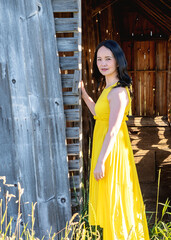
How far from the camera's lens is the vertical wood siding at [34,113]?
8.43 feet

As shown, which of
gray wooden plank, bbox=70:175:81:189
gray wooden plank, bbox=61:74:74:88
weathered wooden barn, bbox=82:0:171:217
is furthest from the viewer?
weathered wooden barn, bbox=82:0:171:217

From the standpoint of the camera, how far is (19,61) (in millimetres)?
2604

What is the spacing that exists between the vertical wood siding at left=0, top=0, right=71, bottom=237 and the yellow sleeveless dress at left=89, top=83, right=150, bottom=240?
0.38 m

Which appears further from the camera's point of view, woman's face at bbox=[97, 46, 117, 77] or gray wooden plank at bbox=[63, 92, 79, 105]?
gray wooden plank at bbox=[63, 92, 79, 105]

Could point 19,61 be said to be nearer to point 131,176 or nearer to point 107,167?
point 107,167

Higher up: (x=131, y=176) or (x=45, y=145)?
(x=45, y=145)

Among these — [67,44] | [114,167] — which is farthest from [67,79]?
[114,167]

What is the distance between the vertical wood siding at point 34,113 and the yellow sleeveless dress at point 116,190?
377 millimetres

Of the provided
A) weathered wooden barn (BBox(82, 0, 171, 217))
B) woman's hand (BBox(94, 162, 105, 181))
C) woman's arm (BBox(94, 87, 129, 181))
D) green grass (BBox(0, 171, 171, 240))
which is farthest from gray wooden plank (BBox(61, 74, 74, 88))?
weathered wooden barn (BBox(82, 0, 171, 217))

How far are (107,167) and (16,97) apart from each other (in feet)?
3.08

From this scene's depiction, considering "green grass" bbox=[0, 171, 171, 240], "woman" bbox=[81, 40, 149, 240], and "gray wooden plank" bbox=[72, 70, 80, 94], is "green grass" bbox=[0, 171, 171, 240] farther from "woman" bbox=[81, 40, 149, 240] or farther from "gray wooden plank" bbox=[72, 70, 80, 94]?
"gray wooden plank" bbox=[72, 70, 80, 94]

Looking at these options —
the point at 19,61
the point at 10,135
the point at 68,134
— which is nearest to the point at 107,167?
the point at 68,134

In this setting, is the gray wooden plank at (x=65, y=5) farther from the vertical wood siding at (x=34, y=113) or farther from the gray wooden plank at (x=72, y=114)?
the gray wooden plank at (x=72, y=114)

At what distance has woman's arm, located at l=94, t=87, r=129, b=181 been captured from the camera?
229 centimetres
